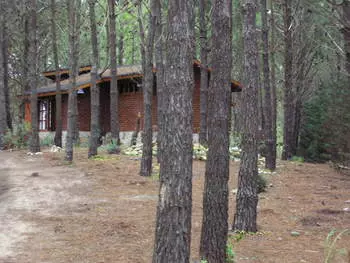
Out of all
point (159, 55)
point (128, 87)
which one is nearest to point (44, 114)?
point (128, 87)

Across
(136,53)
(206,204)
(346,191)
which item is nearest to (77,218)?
(206,204)

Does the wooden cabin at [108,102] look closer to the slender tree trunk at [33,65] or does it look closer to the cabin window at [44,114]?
the cabin window at [44,114]

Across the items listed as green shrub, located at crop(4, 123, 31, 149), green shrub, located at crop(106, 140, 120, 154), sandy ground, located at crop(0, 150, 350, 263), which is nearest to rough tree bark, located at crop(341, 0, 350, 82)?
sandy ground, located at crop(0, 150, 350, 263)

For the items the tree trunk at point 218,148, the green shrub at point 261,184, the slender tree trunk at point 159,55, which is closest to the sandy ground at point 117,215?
the green shrub at point 261,184

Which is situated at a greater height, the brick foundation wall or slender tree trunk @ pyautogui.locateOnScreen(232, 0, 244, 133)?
slender tree trunk @ pyautogui.locateOnScreen(232, 0, 244, 133)

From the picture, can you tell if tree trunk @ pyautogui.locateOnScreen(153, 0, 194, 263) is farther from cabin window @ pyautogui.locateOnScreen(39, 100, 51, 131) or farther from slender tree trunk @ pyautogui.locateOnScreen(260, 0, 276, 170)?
cabin window @ pyautogui.locateOnScreen(39, 100, 51, 131)

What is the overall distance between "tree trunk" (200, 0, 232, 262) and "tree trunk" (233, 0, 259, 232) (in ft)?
5.64

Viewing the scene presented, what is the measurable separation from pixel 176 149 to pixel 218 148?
5.45 feet

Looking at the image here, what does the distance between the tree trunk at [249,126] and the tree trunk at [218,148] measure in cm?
172

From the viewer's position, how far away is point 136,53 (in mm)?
49156

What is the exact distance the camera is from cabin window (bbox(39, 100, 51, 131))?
103 ft

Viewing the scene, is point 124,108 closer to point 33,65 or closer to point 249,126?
point 33,65

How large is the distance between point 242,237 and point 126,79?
22.4 m

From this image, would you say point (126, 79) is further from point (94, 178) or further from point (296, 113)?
point (94, 178)
